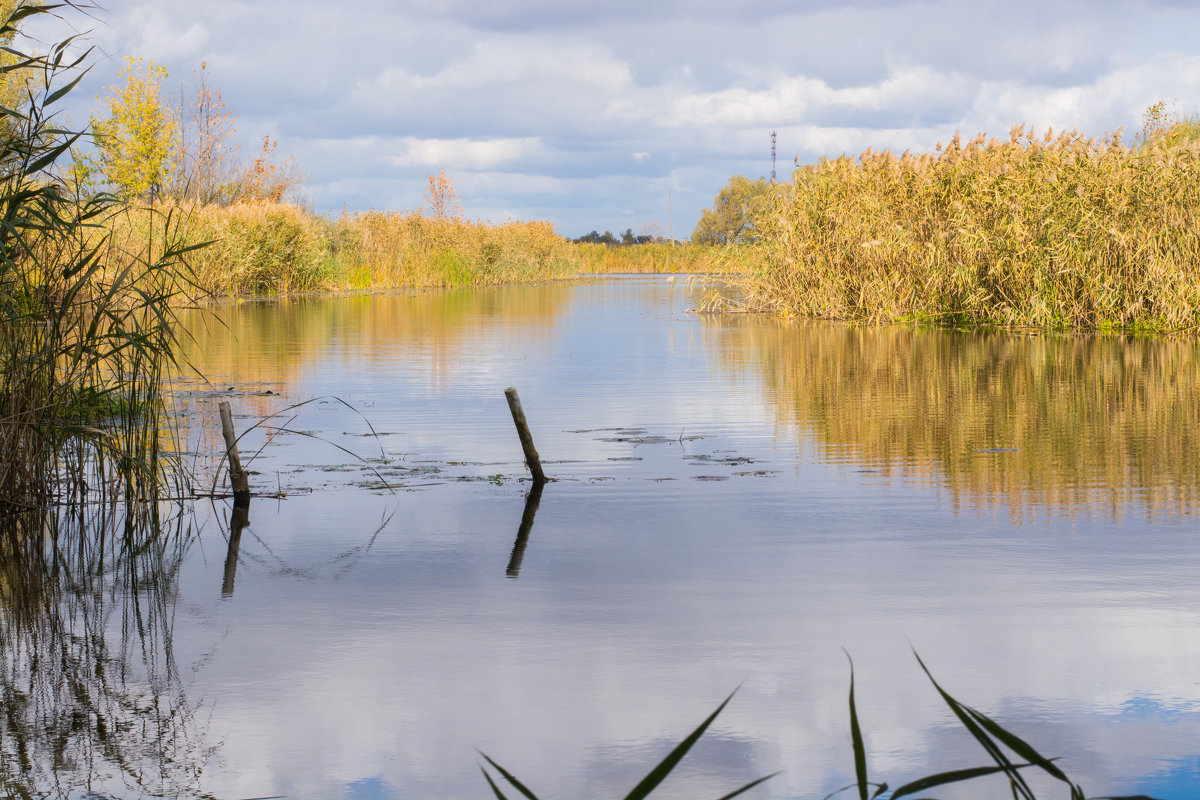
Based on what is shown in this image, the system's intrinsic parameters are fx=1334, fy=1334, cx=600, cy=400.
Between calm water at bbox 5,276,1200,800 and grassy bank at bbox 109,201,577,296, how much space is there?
57.4ft

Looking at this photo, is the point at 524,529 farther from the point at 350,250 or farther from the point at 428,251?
the point at 428,251

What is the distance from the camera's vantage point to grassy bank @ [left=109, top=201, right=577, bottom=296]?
2978cm

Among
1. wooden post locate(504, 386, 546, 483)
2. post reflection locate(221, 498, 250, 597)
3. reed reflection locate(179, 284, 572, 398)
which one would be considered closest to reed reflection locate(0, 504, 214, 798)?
post reflection locate(221, 498, 250, 597)

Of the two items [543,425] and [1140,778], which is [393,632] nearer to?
[1140,778]

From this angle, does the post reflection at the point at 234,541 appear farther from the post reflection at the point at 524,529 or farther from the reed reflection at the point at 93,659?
the post reflection at the point at 524,529

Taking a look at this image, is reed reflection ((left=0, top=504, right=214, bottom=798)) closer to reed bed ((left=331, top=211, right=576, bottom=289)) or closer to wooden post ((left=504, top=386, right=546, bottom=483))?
wooden post ((left=504, top=386, right=546, bottom=483))

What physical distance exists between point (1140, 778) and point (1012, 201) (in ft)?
55.5

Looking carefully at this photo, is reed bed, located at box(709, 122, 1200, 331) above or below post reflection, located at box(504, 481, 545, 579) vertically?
above

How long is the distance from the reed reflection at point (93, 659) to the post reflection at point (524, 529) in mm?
1409

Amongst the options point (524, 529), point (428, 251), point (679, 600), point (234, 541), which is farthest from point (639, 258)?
point (679, 600)

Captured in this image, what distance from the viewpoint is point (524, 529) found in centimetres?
658

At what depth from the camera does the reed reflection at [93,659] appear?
3.57 meters

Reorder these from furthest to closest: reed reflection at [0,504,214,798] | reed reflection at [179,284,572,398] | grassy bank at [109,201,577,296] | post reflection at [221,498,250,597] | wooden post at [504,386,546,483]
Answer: grassy bank at [109,201,577,296]
reed reflection at [179,284,572,398]
wooden post at [504,386,546,483]
post reflection at [221,498,250,597]
reed reflection at [0,504,214,798]

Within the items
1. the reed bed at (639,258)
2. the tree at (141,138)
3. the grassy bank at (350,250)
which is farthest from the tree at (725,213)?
the tree at (141,138)
